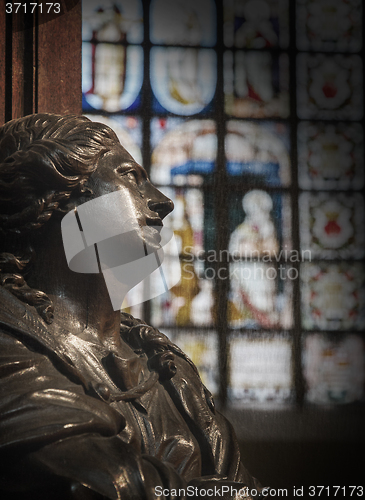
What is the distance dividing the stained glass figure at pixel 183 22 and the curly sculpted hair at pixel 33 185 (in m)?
0.94

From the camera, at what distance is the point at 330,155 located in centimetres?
244

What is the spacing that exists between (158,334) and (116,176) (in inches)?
19.2

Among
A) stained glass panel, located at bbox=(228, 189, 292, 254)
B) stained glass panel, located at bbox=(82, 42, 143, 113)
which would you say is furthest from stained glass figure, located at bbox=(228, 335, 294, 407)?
stained glass panel, located at bbox=(82, 42, 143, 113)

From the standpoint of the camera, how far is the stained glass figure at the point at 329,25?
252 cm

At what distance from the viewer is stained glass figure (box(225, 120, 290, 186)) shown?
243 cm

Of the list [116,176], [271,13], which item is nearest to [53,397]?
[116,176]

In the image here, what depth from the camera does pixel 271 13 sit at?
102 inches

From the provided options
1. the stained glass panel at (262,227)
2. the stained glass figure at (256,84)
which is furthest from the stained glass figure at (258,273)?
the stained glass figure at (256,84)

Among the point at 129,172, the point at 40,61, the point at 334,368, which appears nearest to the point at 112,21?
the point at 40,61

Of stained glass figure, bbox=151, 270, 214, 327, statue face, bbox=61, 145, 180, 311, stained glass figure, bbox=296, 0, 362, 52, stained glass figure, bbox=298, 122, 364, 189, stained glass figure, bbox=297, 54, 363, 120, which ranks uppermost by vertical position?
stained glass figure, bbox=296, 0, 362, 52

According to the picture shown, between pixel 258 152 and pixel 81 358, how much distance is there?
115 centimetres

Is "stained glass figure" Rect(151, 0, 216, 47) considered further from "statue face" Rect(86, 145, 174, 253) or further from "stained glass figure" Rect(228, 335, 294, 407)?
"stained glass figure" Rect(228, 335, 294, 407)

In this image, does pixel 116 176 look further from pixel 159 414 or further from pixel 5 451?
pixel 5 451

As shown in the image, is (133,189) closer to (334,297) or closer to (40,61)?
(334,297)
